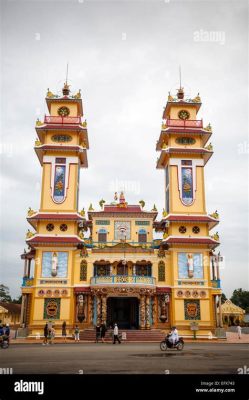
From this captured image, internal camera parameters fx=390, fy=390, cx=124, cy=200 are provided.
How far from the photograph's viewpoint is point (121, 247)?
33.8 metres

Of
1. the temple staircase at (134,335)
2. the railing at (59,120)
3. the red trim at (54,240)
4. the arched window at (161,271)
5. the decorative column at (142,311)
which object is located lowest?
the temple staircase at (134,335)

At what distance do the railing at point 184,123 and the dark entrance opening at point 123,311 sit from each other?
53.9ft


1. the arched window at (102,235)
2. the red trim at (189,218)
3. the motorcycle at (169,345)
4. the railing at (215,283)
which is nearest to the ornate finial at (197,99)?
the red trim at (189,218)

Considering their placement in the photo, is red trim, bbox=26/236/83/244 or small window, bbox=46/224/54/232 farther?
small window, bbox=46/224/54/232

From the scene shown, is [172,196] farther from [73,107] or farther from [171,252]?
[73,107]

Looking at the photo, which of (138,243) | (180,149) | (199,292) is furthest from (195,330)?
(180,149)

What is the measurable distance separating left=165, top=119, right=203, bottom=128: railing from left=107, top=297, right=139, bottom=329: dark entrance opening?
53.9 feet

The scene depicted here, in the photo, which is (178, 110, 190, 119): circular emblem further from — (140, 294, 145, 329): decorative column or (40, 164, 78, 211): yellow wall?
(140, 294, 145, 329): decorative column

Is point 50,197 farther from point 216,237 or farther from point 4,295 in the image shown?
point 4,295

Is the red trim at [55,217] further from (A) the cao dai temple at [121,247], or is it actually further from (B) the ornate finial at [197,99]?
(B) the ornate finial at [197,99]

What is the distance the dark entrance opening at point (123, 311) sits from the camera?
3312 cm

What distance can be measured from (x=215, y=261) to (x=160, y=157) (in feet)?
37.8

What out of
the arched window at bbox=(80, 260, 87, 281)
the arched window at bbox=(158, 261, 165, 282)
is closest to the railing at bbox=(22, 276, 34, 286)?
the arched window at bbox=(80, 260, 87, 281)

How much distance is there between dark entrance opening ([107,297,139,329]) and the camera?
33.1 metres
